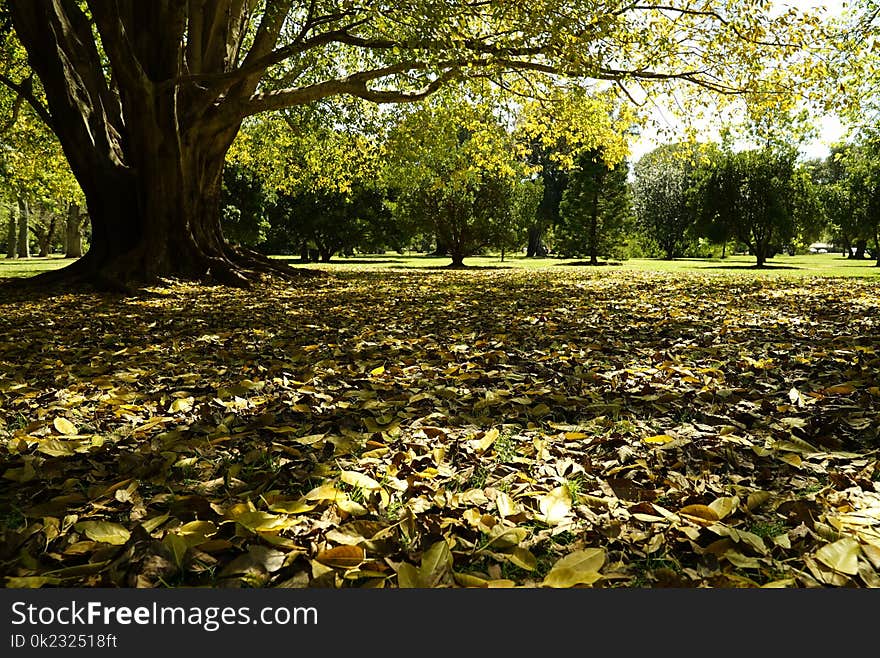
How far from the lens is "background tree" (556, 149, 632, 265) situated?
27281 millimetres

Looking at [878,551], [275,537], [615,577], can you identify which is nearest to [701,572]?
[615,577]

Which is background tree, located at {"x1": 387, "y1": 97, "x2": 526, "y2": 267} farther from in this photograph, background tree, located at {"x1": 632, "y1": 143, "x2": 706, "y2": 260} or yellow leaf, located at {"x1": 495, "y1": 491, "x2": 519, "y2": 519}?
background tree, located at {"x1": 632, "y1": 143, "x2": 706, "y2": 260}

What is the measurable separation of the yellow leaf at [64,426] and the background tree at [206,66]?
23.7 feet

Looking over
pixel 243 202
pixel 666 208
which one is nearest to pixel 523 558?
pixel 243 202

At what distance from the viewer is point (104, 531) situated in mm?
1690

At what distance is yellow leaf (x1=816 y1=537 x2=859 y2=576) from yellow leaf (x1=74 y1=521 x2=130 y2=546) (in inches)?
83.8

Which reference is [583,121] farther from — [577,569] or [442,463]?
[577,569]

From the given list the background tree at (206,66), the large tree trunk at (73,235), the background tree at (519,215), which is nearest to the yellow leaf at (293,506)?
the background tree at (206,66)

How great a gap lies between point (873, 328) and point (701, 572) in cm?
562

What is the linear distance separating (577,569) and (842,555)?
2.60ft

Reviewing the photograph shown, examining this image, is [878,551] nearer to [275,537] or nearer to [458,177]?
[275,537]

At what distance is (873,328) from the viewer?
5.57 meters

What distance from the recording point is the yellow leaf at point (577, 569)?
1455 millimetres

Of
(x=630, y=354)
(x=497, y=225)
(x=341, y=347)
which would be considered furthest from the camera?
(x=497, y=225)
